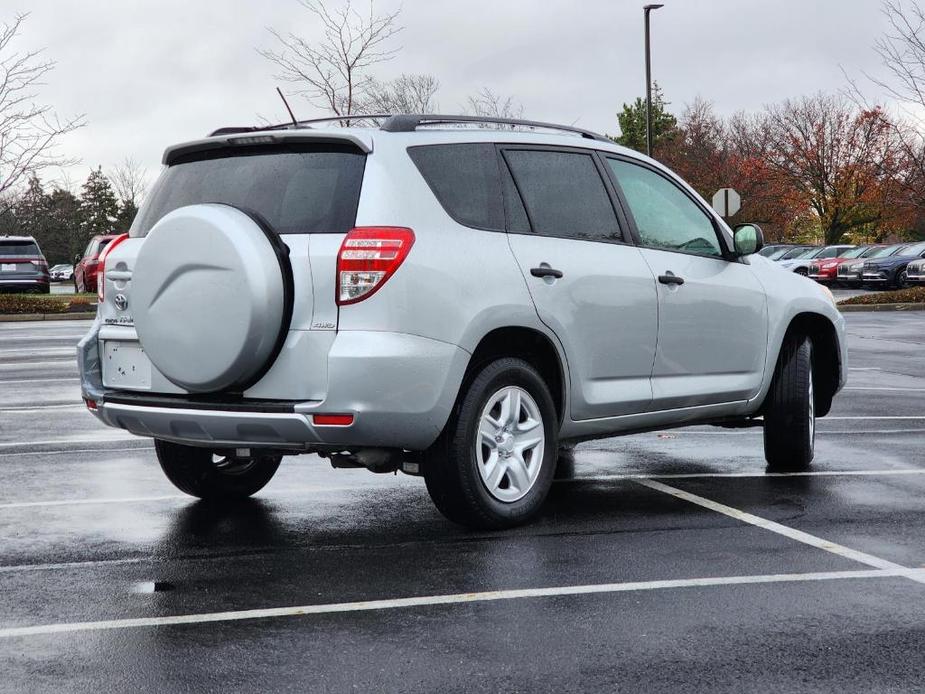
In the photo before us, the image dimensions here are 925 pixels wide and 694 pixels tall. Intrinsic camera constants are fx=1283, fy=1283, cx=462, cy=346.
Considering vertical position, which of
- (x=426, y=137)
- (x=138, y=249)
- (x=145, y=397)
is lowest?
(x=145, y=397)

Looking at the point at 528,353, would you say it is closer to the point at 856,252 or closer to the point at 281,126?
the point at 281,126

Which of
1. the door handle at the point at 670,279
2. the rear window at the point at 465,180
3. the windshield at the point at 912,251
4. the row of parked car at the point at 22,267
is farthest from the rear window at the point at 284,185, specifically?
the windshield at the point at 912,251

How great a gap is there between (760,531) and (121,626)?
10.2 feet

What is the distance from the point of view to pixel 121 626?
4.56m

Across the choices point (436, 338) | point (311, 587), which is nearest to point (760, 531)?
point (436, 338)

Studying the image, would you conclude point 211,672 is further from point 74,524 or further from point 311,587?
point 74,524

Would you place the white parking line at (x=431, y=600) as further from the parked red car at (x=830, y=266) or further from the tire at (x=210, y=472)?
the parked red car at (x=830, y=266)

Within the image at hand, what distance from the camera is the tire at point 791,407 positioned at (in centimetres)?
785

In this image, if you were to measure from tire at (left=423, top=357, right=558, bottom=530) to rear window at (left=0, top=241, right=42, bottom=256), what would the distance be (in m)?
29.8

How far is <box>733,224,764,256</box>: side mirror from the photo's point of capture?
7.48 m

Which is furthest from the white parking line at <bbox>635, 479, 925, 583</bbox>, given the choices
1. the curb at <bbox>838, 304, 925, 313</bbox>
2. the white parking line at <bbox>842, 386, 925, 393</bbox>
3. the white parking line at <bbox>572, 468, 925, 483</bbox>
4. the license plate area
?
the curb at <bbox>838, 304, 925, 313</bbox>

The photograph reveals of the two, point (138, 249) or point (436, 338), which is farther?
point (138, 249)

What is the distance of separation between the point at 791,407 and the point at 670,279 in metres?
1.44

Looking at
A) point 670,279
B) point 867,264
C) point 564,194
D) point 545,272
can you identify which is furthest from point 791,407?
point 867,264
